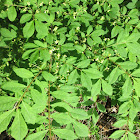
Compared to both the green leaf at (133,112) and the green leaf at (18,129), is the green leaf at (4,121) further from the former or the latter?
the green leaf at (133,112)

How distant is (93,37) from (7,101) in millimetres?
1152

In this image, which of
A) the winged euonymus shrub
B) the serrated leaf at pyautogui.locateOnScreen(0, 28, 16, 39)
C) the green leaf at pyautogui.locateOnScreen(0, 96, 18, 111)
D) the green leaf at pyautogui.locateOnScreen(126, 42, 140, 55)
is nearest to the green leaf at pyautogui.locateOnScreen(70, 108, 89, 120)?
the winged euonymus shrub

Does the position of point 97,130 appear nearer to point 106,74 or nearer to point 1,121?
point 106,74

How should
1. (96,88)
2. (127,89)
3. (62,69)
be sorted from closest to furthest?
1. (127,89)
2. (96,88)
3. (62,69)

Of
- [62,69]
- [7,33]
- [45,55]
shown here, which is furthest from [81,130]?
[7,33]

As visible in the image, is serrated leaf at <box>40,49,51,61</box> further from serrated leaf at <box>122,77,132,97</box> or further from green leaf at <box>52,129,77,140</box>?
serrated leaf at <box>122,77,132,97</box>

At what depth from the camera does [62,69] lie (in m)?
1.54

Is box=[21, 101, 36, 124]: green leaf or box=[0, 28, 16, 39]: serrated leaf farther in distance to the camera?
box=[0, 28, 16, 39]: serrated leaf

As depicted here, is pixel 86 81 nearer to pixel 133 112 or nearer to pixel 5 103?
pixel 5 103

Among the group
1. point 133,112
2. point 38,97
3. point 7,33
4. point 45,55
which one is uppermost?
point 7,33

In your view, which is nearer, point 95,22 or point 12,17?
point 12,17

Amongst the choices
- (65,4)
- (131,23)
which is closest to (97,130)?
(131,23)

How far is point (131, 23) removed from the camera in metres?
1.77

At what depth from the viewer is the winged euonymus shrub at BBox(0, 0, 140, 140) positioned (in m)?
1.09
